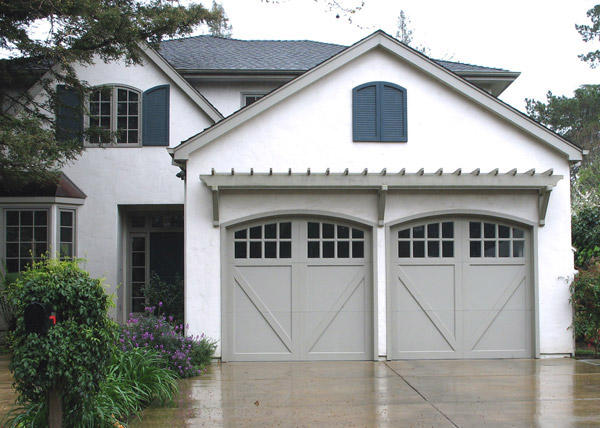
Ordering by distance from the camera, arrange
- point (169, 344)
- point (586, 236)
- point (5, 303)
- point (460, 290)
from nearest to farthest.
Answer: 1. point (169, 344)
2. point (460, 290)
3. point (5, 303)
4. point (586, 236)

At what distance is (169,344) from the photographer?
33.2 ft

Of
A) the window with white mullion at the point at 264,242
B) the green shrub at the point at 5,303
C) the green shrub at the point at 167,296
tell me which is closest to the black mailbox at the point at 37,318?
the window with white mullion at the point at 264,242

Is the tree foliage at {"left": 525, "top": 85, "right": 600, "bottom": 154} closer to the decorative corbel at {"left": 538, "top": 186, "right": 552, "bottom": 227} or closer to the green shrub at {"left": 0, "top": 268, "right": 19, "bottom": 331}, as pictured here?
the decorative corbel at {"left": 538, "top": 186, "right": 552, "bottom": 227}

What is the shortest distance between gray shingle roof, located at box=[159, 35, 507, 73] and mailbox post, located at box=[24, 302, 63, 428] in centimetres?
1094

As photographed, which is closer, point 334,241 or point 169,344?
point 169,344

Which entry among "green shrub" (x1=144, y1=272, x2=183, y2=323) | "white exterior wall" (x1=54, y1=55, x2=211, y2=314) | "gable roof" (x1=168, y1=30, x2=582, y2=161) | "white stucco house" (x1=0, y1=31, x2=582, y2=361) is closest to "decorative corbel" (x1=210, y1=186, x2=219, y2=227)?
"white stucco house" (x1=0, y1=31, x2=582, y2=361)

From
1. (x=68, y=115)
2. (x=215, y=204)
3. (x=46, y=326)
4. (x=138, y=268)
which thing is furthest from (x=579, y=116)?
(x=46, y=326)

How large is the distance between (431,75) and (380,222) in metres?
2.84

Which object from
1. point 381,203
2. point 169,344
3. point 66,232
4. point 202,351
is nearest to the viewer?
point 169,344

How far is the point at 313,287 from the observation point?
1170cm

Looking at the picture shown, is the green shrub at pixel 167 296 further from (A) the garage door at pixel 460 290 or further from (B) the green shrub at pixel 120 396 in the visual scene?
(B) the green shrub at pixel 120 396

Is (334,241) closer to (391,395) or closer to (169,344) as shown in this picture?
(169,344)

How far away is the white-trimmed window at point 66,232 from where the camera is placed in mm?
14422

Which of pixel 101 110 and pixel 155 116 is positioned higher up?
pixel 101 110
